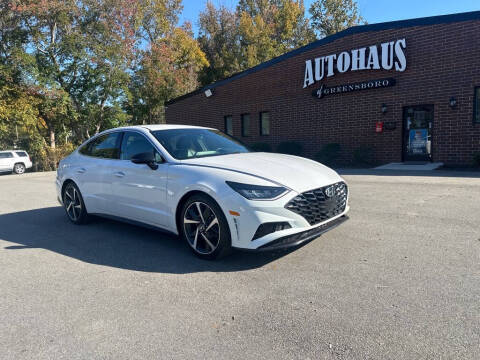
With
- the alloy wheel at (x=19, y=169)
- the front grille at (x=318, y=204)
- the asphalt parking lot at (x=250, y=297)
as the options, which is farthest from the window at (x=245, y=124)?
the alloy wheel at (x=19, y=169)

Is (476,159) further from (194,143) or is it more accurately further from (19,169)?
(19,169)

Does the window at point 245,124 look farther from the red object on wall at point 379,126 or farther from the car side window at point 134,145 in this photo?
the car side window at point 134,145

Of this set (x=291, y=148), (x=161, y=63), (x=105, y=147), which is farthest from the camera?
(x=161, y=63)

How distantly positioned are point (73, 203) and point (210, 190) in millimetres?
3403

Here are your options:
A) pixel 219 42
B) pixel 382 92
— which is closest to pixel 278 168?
pixel 382 92

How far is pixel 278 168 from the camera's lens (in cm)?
405

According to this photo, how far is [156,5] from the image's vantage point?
3450cm

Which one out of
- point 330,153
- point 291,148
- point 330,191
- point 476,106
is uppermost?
point 476,106

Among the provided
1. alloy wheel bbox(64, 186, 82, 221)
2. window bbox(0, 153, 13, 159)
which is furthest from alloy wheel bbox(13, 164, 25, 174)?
alloy wheel bbox(64, 186, 82, 221)

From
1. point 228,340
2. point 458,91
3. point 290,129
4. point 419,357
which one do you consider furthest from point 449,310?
point 290,129

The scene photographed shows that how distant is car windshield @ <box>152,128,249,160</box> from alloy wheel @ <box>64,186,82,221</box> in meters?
2.09

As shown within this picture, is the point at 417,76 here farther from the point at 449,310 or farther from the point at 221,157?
the point at 449,310

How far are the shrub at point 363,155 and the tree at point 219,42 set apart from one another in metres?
25.8

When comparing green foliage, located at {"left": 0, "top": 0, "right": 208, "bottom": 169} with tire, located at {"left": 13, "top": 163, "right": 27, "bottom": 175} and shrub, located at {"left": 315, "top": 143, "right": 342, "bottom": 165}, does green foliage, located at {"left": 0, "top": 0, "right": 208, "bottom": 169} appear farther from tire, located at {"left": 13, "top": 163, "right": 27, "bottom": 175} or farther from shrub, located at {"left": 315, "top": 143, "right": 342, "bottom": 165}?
shrub, located at {"left": 315, "top": 143, "right": 342, "bottom": 165}
